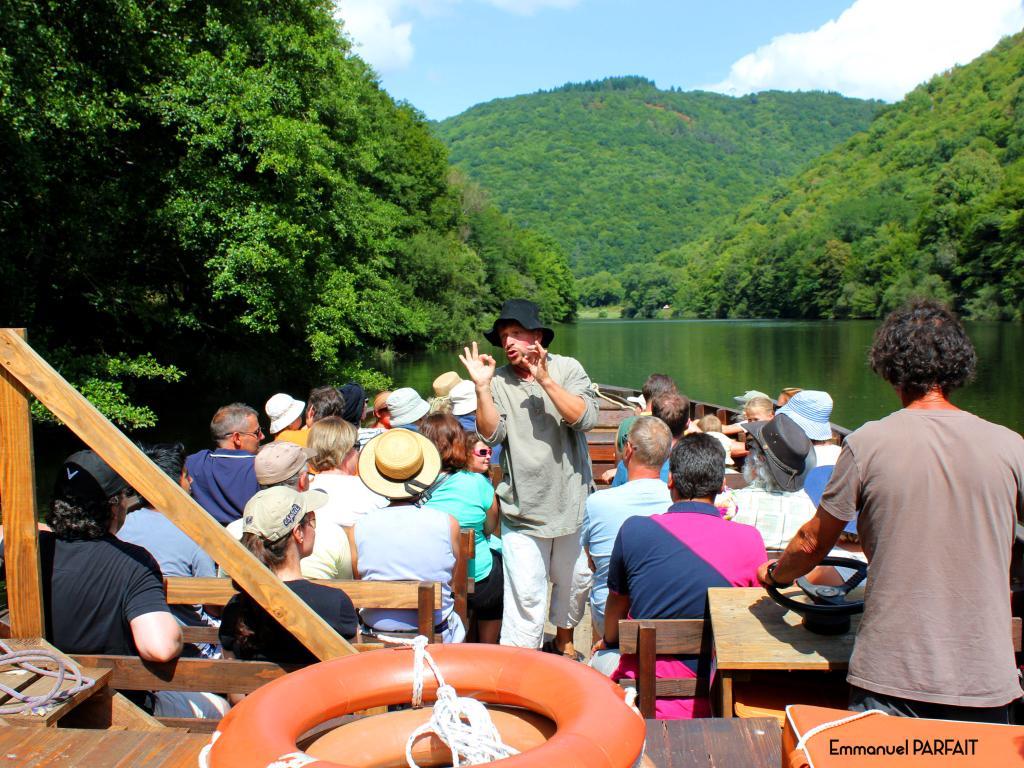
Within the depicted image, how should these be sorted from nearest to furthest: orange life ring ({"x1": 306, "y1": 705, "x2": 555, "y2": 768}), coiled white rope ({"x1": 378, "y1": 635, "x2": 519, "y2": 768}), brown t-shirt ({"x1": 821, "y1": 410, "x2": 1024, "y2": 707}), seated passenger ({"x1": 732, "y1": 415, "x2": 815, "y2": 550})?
coiled white rope ({"x1": 378, "y1": 635, "x2": 519, "y2": 768}), orange life ring ({"x1": 306, "y1": 705, "x2": 555, "y2": 768}), brown t-shirt ({"x1": 821, "y1": 410, "x2": 1024, "y2": 707}), seated passenger ({"x1": 732, "y1": 415, "x2": 815, "y2": 550})

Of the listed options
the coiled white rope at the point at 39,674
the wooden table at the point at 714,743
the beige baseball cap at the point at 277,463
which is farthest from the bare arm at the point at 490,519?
the coiled white rope at the point at 39,674

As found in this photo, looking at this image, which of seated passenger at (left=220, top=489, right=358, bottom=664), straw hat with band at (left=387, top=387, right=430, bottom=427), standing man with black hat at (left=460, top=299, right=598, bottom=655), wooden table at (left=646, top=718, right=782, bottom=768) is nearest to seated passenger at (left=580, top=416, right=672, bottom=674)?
standing man with black hat at (left=460, top=299, right=598, bottom=655)

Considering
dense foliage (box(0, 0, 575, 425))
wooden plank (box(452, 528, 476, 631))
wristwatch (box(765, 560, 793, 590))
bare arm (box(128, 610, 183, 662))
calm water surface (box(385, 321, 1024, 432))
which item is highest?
dense foliage (box(0, 0, 575, 425))

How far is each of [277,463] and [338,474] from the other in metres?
0.78

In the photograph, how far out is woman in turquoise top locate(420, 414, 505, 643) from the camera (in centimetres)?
397

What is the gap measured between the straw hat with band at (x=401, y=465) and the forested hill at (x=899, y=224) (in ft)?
119

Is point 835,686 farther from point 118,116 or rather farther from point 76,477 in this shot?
point 118,116

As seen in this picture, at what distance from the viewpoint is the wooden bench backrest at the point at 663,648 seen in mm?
2615

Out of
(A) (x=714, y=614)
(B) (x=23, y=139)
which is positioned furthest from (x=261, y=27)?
(A) (x=714, y=614)

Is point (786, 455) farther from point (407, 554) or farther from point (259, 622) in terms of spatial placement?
point (259, 622)

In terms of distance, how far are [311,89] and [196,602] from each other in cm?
1577

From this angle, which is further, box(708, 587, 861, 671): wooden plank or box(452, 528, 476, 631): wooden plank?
box(452, 528, 476, 631): wooden plank

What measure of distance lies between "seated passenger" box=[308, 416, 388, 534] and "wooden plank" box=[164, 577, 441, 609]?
2.66 ft

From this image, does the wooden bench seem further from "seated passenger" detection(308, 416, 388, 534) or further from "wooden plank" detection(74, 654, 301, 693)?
"seated passenger" detection(308, 416, 388, 534)
